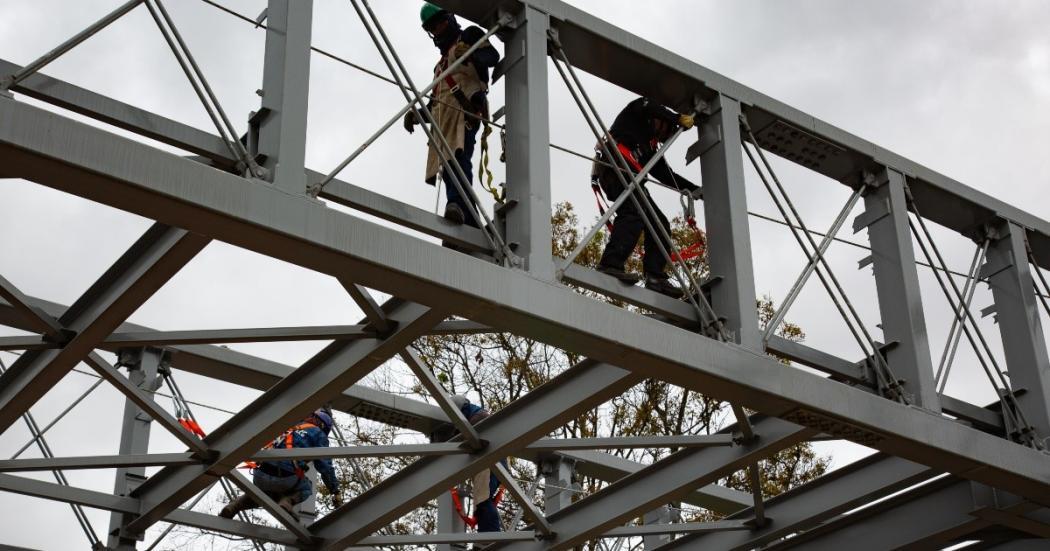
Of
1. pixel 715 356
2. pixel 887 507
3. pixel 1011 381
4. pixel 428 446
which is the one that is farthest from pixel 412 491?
pixel 1011 381

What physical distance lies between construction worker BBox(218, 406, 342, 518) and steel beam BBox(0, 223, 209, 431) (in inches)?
115

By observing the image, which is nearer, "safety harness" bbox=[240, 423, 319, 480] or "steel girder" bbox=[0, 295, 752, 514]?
"steel girder" bbox=[0, 295, 752, 514]

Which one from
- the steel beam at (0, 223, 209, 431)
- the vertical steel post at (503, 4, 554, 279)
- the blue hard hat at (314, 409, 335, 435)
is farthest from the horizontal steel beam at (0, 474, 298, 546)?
the vertical steel post at (503, 4, 554, 279)

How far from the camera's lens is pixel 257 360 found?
12.9 metres

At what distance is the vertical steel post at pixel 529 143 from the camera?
9172 millimetres

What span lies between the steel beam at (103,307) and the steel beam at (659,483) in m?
4.85

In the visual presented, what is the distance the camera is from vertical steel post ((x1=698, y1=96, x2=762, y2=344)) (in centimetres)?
1023

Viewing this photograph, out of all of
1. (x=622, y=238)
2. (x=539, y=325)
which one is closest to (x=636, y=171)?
(x=622, y=238)

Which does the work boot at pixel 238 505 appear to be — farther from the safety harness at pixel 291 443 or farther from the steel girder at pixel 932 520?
the steel girder at pixel 932 520

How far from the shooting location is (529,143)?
372 inches

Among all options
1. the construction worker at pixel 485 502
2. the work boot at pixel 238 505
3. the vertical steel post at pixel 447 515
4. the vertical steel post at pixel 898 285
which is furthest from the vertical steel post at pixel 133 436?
the vertical steel post at pixel 898 285

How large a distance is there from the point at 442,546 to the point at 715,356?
17.9ft

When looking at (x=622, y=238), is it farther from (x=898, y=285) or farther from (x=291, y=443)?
(x=291, y=443)

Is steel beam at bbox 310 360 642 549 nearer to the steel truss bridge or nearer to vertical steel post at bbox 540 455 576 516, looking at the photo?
the steel truss bridge
